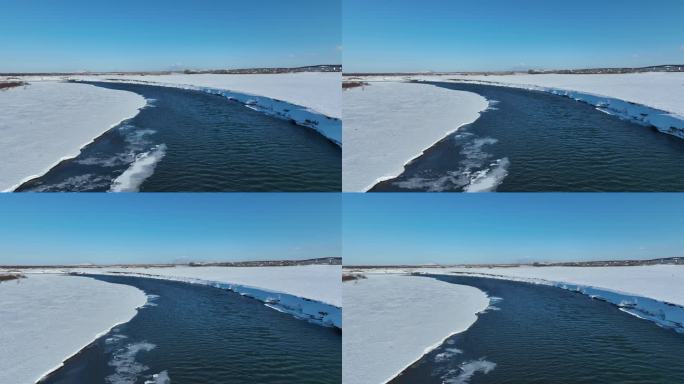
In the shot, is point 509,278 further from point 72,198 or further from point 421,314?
point 72,198

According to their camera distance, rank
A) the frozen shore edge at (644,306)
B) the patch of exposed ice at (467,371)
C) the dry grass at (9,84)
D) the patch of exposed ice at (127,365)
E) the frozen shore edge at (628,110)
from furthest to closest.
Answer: the frozen shore edge at (644,306), the dry grass at (9,84), the frozen shore edge at (628,110), the patch of exposed ice at (467,371), the patch of exposed ice at (127,365)

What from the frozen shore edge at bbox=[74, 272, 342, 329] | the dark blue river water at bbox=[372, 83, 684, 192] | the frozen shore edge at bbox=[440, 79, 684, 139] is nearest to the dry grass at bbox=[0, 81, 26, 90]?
the frozen shore edge at bbox=[74, 272, 342, 329]

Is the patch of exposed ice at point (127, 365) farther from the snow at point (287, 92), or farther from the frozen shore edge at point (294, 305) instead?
the snow at point (287, 92)

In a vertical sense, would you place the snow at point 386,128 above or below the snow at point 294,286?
above

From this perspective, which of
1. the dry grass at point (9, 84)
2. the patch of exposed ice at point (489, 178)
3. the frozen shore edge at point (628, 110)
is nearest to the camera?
the patch of exposed ice at point (489, 178)

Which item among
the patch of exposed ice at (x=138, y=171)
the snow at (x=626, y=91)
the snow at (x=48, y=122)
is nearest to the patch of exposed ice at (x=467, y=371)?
the snow at (x=626, y=91)

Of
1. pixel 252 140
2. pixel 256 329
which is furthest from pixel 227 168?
pixel 256 329

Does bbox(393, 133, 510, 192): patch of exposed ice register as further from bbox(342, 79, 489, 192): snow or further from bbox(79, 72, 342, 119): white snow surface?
bbox(79, 72, 342, 119): white snow surface

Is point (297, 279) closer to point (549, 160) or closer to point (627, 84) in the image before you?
point (549, 160)
